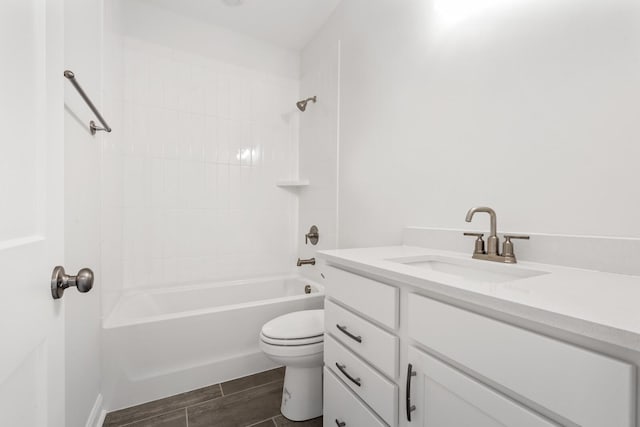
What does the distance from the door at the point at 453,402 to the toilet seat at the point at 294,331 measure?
2.11 ft

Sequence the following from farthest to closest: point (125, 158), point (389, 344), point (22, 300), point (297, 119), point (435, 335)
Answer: point (297, 119) < point (125, 158) < point (389, 344) < point (435, 335) < point (22, 300)

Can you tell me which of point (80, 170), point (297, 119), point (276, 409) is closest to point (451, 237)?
point (276, 409)

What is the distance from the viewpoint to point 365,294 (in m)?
0.92

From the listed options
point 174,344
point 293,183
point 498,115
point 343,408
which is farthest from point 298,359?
point 293,183

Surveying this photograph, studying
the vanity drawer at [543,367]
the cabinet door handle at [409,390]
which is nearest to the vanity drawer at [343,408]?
the cabinet door handle at [409,390]

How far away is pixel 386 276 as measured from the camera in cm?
83

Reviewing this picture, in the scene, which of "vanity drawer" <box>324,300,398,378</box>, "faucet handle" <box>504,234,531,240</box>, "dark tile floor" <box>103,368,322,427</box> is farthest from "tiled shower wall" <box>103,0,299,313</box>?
"faucet handle" <box>504,234,531,240</box>

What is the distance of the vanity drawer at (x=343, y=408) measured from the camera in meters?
0.91

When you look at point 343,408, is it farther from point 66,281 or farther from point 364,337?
point 66,281

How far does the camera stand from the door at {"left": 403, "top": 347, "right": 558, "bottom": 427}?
0.53 meters

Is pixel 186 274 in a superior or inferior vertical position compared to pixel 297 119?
inferior

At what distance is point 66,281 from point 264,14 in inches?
90.2

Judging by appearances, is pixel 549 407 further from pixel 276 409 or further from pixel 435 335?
pixel 276 409

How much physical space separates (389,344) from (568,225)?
2.23 ft
